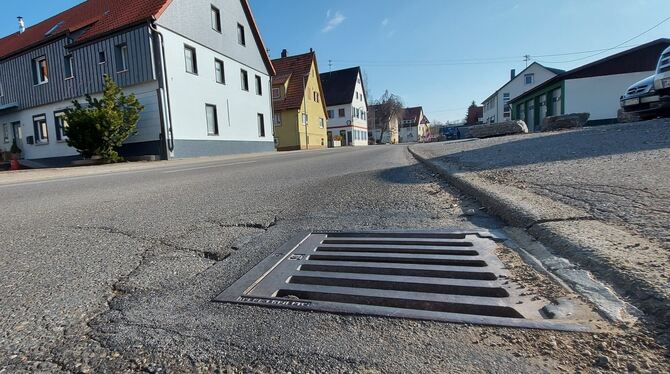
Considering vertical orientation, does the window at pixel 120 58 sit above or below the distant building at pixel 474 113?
below

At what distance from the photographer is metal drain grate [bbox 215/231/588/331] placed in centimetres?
152

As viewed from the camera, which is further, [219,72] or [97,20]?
[219,72]

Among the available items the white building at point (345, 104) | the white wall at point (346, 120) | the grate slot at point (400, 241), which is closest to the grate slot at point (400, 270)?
the grate slot at point (400, 241)

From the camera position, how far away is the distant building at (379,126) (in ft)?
227

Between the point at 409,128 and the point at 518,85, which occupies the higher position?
the point at 518,85

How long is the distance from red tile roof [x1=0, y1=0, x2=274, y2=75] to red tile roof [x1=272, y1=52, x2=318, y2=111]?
18.2 feet

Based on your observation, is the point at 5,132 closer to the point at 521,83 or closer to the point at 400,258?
the point at 400,258

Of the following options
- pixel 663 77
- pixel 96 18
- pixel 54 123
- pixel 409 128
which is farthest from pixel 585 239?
pixel 409 128

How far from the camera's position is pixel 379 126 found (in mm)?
70250

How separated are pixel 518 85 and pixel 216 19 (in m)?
41.0

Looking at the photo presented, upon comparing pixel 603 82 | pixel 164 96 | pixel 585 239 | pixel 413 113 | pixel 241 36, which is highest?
pixel 413 113

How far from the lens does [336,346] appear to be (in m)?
1.32

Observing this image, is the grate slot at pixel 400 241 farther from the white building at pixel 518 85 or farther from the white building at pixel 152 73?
the white building at pixel 518 85

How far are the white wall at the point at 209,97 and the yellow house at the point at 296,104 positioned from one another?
592cm
